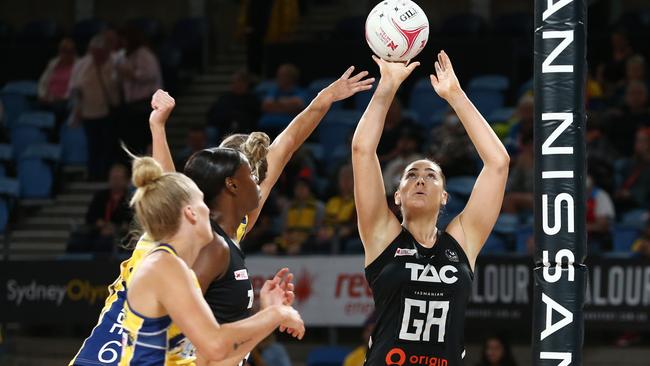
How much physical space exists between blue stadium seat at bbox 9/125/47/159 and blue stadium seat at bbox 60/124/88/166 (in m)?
0.26

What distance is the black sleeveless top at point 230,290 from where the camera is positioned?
5012 millimetres

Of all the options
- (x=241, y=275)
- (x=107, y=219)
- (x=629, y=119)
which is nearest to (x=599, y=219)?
(x=629, y=119)

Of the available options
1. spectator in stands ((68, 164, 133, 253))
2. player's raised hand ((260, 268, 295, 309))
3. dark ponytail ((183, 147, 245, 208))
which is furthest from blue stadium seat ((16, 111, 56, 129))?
Answer: player's raised hand ((260, 268, 295, 309))

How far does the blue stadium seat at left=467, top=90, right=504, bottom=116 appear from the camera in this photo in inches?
522

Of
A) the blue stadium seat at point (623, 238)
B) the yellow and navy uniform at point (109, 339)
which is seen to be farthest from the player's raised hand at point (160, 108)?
the blue stadium seat at point (623, 238)

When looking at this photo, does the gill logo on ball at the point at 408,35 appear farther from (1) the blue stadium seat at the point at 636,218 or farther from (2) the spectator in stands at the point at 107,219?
(2) the spectator in stands at the point at 107,219

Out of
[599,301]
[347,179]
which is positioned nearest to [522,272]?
[599,301]

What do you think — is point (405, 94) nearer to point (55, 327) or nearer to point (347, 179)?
point (347, 179)

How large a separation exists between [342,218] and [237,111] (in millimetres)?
2608

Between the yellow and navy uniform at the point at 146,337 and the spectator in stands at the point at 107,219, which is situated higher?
the yellow and navy uniform at the point at 146,337

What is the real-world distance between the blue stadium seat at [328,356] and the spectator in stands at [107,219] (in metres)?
2.13

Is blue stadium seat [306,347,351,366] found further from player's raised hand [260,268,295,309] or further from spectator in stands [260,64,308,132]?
player's raised hand [260,268,295,309]

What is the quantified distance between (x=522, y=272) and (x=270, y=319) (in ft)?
19.6

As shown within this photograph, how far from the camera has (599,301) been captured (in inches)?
401
